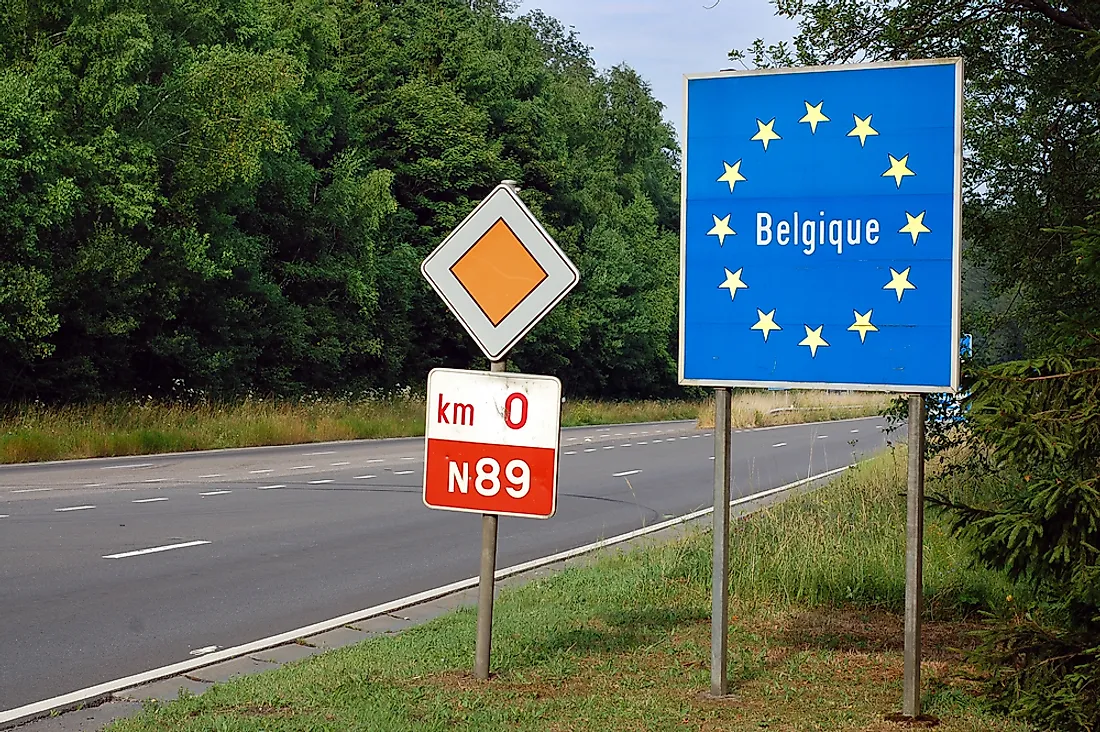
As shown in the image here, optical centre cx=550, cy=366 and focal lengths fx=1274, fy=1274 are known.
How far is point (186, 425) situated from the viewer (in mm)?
28281

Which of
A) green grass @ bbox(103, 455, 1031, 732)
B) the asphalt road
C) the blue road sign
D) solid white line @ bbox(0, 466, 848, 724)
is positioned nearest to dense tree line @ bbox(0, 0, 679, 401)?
the asphalt road

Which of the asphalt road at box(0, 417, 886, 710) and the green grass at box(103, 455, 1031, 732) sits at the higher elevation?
the green grass at box(103, 455, 1031, 732)

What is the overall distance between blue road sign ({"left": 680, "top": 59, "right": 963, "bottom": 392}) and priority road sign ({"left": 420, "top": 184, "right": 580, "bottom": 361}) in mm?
723

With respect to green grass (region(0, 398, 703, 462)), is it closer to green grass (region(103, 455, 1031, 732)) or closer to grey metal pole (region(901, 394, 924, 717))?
green grass (region(103, 455, 1031, 732))

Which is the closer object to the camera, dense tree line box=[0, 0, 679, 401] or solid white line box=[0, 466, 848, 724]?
solid white line box=[0, 466, 848, 724]

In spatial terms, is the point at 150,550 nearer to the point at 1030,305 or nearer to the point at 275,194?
the point at 1030,305

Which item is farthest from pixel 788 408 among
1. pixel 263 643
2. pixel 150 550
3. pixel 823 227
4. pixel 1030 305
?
pixel 823 227

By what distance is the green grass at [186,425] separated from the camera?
79.2 feet

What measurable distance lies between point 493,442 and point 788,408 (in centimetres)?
4987

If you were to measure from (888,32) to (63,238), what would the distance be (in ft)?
73.1

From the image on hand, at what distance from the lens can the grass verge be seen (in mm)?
47688

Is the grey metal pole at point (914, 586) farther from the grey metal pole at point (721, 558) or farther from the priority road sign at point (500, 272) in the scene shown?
the priority road sign at point (500, 272)

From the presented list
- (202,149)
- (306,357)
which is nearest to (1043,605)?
(202,149)

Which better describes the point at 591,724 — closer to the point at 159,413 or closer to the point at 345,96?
the point at 159,413
